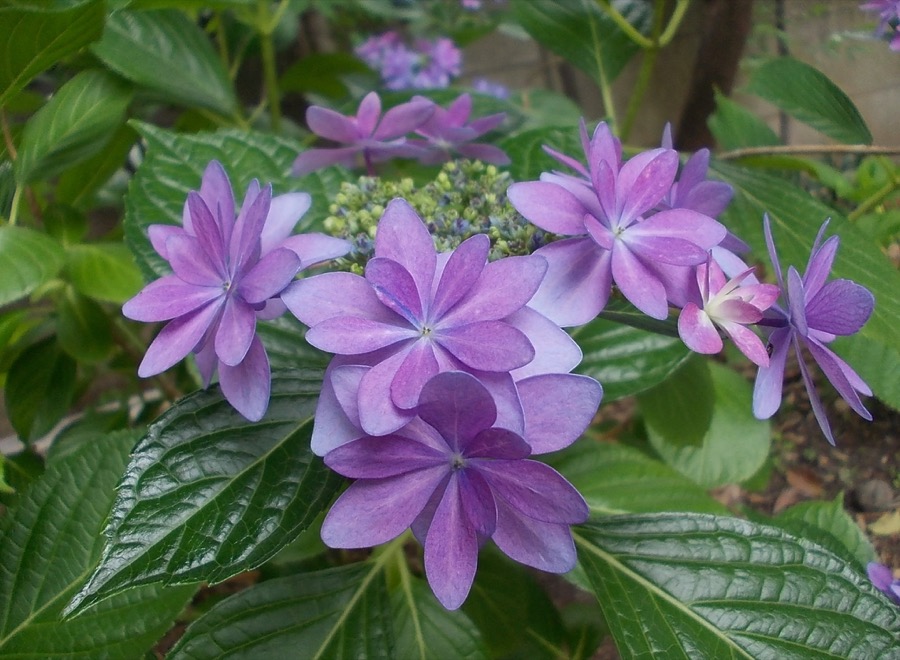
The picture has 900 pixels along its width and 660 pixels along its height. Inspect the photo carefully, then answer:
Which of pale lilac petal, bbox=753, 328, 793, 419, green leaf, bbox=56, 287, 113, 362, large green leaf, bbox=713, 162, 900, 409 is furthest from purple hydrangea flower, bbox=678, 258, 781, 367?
green leaf, bbox=56, 287, 113, 362

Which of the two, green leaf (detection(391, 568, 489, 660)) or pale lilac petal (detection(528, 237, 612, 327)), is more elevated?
pale lilac petal (detection(528, 237, 612, 327))

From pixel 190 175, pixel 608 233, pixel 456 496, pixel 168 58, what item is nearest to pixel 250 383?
pixel 456 496

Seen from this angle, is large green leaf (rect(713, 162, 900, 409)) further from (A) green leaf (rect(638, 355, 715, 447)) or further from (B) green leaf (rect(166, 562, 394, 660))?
(B) green leaf (rect(166, 562, 394, 660))

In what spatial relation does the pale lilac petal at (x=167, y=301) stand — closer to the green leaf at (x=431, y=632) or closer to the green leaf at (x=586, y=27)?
the green leaf at (x=431, y=632)

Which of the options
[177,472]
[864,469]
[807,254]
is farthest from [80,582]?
[864,469]

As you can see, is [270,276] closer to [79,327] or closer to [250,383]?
[250,383]

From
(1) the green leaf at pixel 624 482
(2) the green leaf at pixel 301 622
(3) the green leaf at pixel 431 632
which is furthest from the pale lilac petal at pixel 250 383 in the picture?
(1) the green leaf at pixel 624 482
